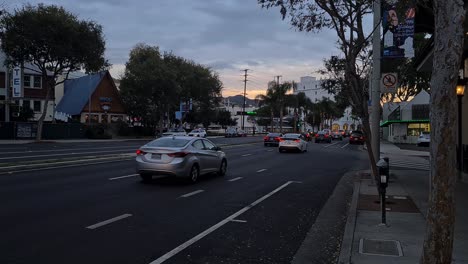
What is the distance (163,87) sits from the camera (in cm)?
5750

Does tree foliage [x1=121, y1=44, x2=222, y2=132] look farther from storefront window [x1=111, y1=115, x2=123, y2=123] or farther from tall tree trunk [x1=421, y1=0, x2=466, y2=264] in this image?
tall tree trunk [x1=421, y1=0, x2=466, y2=264]

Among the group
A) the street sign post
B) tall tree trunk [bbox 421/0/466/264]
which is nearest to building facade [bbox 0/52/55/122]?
the street sign post

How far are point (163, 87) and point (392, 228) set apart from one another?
51.0m

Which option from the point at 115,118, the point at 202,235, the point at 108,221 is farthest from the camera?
the point at 115,118

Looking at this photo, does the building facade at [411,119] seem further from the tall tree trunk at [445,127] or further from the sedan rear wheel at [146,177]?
the tall tree trunk at [445,127]

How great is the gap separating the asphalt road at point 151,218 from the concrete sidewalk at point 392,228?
0.92 metres

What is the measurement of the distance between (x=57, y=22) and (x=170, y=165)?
2896cm

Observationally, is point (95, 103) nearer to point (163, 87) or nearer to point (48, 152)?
point (163, 87)

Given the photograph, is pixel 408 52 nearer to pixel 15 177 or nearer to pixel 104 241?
pixel 104 241

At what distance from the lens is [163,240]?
7391mm

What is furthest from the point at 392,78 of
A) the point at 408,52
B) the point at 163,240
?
the point at 163,240

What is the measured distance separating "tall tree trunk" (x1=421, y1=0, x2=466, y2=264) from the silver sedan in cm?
1020

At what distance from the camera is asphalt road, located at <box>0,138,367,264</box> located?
6.64m

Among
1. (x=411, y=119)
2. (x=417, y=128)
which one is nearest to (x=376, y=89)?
(x=411, y=119)
